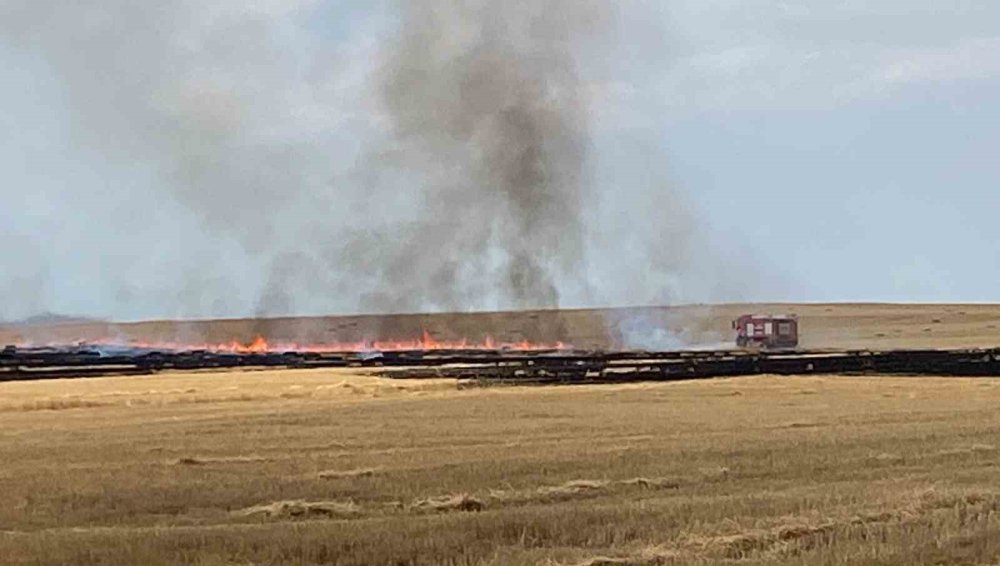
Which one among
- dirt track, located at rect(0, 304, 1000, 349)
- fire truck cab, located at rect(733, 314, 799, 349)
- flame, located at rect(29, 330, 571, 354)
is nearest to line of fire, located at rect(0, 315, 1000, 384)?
fire truck cab, located at rect(733, 314, 799, 349)

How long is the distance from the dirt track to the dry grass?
70704 mm

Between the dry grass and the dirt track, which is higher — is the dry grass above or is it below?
below

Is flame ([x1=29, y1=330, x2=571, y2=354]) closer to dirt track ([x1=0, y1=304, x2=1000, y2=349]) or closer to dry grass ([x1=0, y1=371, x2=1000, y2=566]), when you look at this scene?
dirt track ([x1=0, y1=304, x2=1000, y2=349])

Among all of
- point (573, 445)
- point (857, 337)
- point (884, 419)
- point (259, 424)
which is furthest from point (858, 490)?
point (857, 337)

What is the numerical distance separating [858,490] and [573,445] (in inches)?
349

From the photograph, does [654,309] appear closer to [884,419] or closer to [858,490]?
[884,419]

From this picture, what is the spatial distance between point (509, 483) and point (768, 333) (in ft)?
257

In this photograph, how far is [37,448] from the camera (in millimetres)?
28531

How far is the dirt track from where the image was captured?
368 feet

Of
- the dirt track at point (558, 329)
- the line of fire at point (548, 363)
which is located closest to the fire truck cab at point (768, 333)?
the line of fire at point (548, 363)

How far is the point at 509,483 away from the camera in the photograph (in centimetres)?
2148

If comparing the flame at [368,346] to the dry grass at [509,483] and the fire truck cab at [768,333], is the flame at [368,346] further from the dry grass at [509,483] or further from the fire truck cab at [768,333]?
the dry grass at [509,483]

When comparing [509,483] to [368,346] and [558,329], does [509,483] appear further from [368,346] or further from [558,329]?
[558,329]

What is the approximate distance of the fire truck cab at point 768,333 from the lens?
9700 centimetres
